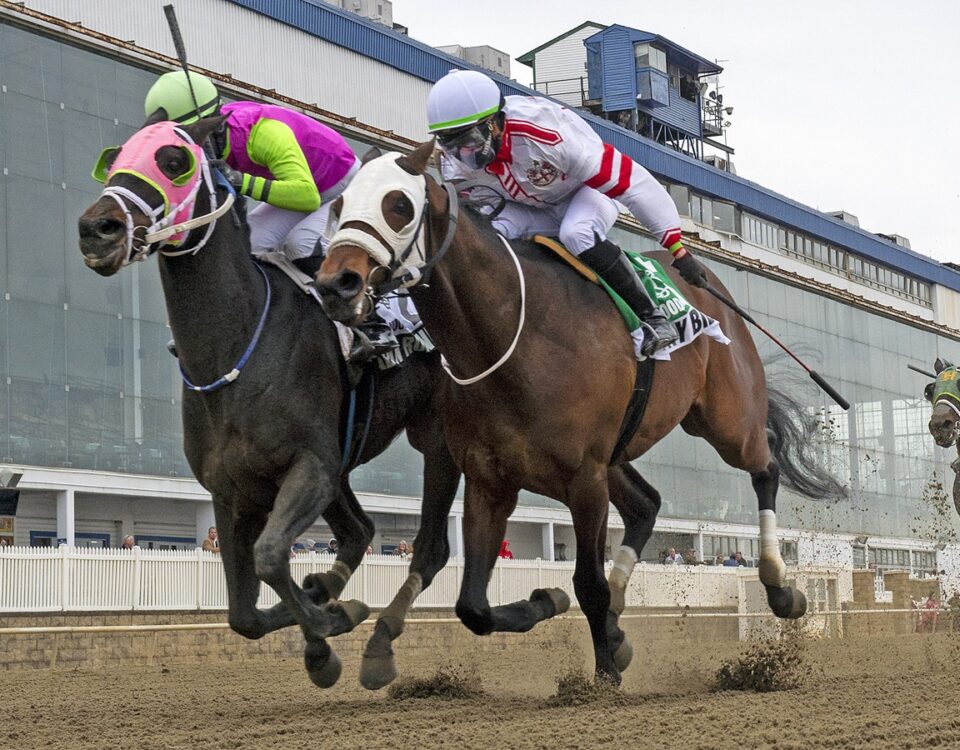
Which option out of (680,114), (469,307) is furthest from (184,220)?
(680,114)

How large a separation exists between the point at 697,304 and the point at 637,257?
0.70 meters

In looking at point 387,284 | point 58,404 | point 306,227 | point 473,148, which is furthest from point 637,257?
point 58,404

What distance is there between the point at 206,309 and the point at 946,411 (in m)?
8.01

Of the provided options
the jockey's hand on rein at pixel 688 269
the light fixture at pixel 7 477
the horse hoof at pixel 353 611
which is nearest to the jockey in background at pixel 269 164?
the horse hoof at pixel 353 611

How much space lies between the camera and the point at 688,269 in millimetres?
8023

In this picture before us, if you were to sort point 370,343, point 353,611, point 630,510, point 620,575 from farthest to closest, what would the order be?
point 630,510, point 620,575, point 353,611, point 370,343

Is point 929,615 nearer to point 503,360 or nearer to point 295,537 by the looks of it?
point 503,360

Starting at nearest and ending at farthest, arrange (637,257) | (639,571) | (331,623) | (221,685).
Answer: (331,623) < (637,257) < (221,685) < (639,571)

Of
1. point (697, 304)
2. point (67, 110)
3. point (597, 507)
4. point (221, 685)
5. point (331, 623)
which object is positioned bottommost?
point (221, 685)

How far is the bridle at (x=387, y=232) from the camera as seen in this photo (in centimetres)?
580

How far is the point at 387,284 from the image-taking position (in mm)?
5895

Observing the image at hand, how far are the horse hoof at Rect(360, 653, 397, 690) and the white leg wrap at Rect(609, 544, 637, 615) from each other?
1.69 metres

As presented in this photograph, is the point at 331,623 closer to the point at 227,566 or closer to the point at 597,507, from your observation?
the point at 227,566

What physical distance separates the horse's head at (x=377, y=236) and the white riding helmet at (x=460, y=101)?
0.62 m
